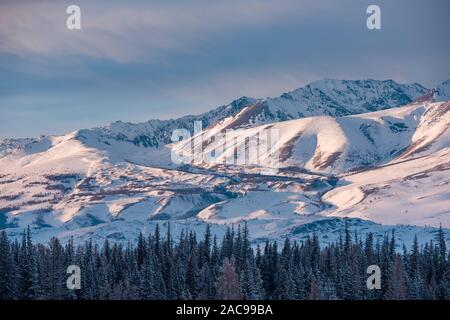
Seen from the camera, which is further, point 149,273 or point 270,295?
point 270,295

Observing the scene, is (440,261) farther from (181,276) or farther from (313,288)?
(313,288)

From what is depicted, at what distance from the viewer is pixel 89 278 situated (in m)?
162

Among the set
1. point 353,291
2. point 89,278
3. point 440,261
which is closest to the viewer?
point 353,291

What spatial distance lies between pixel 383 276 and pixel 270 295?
76.1 ft

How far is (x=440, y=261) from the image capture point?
198 m
